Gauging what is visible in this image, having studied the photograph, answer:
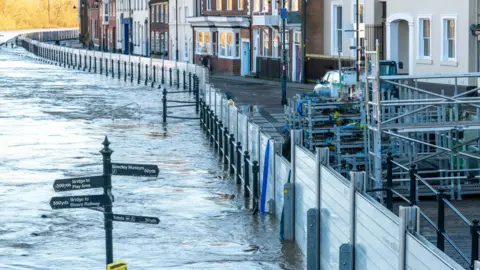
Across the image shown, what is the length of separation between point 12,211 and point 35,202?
1113mm

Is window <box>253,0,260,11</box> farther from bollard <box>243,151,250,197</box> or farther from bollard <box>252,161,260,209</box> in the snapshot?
bollard <box>252,161,260,209</box>

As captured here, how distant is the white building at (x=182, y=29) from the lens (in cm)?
8675

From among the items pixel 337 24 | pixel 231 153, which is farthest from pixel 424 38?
pixel 231 153

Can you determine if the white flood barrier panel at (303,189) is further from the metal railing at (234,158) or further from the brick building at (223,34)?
the brick building at (223,34)

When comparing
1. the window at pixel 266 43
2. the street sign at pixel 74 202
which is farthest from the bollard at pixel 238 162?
the window at pixel 266 43

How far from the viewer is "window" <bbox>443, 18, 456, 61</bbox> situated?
47312 mm

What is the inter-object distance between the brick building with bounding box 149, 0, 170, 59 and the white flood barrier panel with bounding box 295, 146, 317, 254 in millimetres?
77752

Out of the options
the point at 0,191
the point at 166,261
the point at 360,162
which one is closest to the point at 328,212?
the point at 166,261

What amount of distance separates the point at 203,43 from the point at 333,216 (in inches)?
2674

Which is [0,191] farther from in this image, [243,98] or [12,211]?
[243,98]

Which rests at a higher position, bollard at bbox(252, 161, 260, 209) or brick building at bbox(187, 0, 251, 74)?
brick building at bbox(187, 0, 251, 74)

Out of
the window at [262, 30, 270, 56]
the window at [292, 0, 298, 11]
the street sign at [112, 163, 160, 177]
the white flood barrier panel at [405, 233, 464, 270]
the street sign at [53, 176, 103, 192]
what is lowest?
the white flood barrier panel at [405, 233, 464, 270]

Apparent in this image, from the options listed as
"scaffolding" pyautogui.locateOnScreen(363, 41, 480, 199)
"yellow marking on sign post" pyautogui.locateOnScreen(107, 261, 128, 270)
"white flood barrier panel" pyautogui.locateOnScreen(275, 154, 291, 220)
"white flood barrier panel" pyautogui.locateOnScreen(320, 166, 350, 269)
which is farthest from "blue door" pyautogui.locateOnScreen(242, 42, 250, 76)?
"yellow marking on sign post" pyautogui.locateOnScreen(107, 261, 128, 270)

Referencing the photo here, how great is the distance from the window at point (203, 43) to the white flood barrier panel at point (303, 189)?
63.6 m
